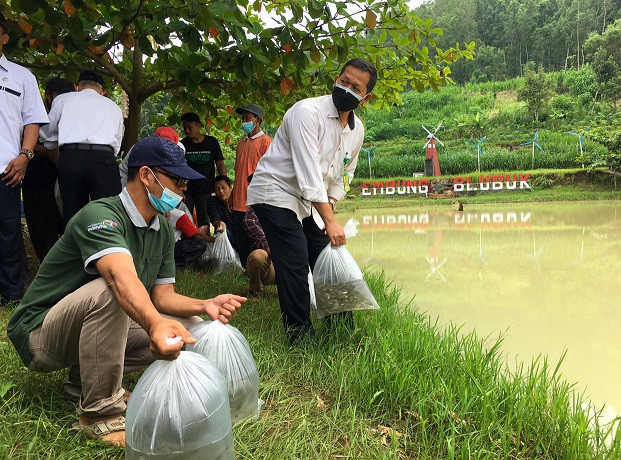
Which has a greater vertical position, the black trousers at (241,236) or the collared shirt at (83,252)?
the collared shirt at (83,252)

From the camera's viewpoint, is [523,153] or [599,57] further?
[599,57]

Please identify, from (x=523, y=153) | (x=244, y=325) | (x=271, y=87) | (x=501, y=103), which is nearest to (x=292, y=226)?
(x=244, y=325)

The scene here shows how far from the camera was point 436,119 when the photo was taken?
33406mm

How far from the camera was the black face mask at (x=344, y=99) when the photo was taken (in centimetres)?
252

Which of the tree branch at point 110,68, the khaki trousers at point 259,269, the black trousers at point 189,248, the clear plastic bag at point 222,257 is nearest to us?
the khaki trousers at point 259,269

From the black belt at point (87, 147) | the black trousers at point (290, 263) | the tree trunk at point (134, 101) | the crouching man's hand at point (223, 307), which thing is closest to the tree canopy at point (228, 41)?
the tree trunk at point (134, 101)

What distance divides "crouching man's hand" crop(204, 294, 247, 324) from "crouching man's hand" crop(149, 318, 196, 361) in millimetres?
287

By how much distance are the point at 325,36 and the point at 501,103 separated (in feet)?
113

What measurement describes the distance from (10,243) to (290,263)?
1.69m

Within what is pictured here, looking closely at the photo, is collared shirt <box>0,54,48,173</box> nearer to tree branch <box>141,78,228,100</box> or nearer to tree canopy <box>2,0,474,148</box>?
tree canopy <box>2,0,474,148</box>

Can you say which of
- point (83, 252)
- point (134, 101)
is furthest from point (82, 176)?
point (134, 101)

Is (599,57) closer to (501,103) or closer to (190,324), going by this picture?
(501,103)

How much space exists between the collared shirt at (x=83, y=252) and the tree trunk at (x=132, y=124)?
3281 millimetres

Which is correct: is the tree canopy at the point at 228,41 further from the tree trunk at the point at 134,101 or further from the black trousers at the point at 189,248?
the black trousers at the point at 189,248
